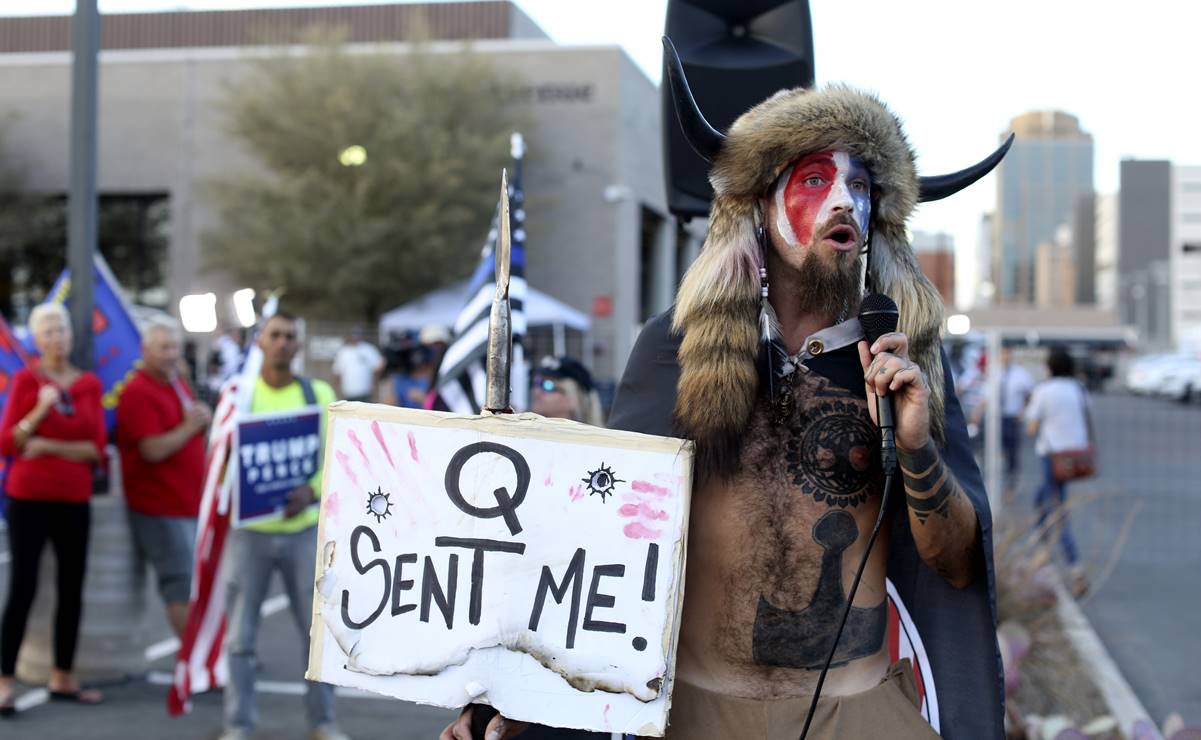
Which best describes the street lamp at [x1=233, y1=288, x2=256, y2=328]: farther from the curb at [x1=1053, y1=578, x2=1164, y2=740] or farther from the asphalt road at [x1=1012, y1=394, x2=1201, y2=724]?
the asphalt road at [x1=1012, y1=394, x2=1201, y2=724]

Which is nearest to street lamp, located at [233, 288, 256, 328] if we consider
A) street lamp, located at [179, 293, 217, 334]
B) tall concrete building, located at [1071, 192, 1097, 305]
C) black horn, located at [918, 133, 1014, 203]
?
street lamp, located at [179, 293, 217, 334]

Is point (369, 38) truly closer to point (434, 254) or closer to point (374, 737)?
point (434, 254)

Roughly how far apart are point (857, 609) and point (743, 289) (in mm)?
719

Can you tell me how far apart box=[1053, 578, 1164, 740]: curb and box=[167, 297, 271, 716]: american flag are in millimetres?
4200

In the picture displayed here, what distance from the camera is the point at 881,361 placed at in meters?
2.37

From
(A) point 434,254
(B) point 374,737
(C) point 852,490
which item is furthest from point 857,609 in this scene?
(A) point 434,254

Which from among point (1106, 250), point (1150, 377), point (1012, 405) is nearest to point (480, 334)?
point (1012, 405)

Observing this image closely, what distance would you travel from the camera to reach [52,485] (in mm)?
6477

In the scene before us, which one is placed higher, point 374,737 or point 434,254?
point 434,254

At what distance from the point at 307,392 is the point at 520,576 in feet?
14.2

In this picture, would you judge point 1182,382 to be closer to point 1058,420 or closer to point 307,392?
point 1058,420

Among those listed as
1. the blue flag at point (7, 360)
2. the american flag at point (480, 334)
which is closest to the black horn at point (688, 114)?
the american flag at point (480, 334)

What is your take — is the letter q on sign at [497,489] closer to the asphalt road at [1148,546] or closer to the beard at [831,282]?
the beard at [831,282]

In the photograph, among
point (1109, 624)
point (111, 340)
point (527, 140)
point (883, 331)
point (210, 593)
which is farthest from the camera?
point (527, 140)
